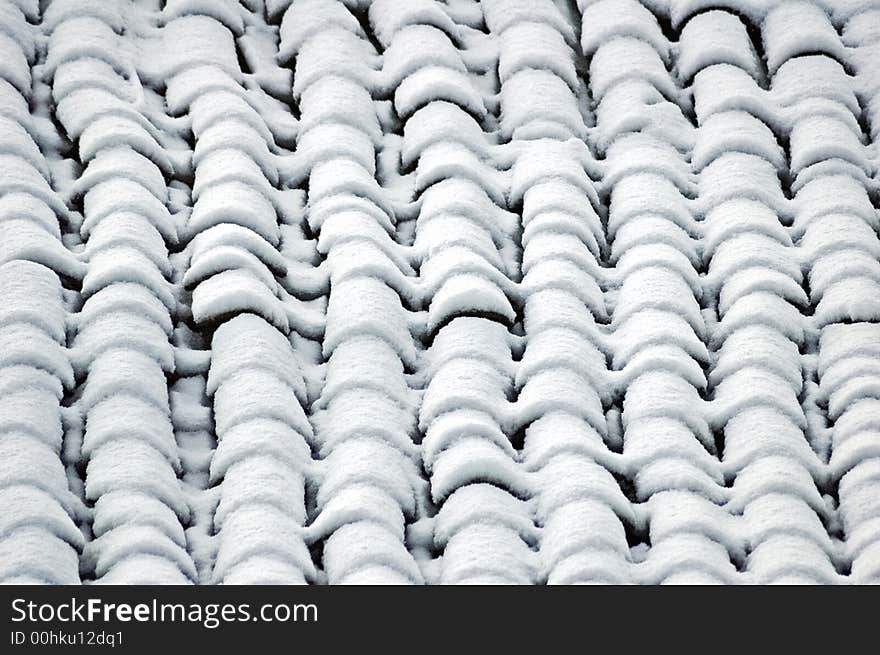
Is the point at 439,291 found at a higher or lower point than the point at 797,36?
lower

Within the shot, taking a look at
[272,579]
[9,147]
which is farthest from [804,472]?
[9,147]

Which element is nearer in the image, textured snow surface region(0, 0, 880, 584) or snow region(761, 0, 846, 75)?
textured snow surface region(0, 0, 880, 584)

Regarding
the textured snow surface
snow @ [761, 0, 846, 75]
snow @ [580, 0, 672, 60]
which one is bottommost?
the textured snow surface

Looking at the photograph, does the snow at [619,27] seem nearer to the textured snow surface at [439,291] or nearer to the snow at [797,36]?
the textured snow surface at [439,291]

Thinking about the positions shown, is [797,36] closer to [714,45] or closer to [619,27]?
[714,45]

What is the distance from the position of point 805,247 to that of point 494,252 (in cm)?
42

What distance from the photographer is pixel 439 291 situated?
2152 millimetres

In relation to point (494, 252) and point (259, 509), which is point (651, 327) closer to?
point (494, 252)

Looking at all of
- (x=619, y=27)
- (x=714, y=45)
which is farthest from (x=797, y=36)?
(x=619, y=27)

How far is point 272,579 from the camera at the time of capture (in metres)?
1.79

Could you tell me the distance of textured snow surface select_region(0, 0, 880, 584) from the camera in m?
1.87

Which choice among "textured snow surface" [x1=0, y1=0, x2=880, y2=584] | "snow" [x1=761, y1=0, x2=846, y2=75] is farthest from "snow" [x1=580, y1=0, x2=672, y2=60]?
"snow" [x1=761, y1=0, x2=846, y2=75]

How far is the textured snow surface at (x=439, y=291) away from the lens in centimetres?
187

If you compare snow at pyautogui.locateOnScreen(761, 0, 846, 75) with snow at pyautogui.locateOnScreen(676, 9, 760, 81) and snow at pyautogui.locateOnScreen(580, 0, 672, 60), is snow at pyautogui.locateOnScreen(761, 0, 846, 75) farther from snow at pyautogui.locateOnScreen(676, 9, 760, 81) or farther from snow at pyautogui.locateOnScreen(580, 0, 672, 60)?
snow at pyautogui.locateOnScreen(580, 0, 672, 60)
